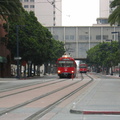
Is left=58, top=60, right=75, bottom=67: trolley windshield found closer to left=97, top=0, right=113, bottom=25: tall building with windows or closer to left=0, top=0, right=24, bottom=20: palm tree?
left=0, top=0, right=24, bottom=20: palm tree

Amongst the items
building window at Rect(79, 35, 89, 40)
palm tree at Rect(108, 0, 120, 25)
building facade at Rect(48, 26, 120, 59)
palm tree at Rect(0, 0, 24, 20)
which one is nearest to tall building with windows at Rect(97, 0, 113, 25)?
building facade at Rect(48, 26, 120, 59)

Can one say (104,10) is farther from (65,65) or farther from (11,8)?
(11,8)

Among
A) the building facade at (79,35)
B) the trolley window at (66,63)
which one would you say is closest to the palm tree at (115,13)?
the trolley window at (66,63)

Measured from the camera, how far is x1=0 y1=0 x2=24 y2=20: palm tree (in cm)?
2957

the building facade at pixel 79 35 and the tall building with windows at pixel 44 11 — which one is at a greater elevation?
the tall building with windows at pixel 44 11

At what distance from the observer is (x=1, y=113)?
12.1 m

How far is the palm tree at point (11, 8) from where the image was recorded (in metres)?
29.6

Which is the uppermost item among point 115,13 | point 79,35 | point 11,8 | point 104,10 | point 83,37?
point 104,10

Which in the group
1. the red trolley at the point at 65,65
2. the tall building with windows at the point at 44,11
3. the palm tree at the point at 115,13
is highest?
the tall building with windows at the point at 44,11

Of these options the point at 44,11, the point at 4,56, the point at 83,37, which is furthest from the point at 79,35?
the point at 4,56

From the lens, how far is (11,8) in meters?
30.0

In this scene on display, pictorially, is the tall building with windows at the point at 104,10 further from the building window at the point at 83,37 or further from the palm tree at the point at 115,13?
the palm tree at the point at 115,13

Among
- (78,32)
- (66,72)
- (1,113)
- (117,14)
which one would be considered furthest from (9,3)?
(78,32)

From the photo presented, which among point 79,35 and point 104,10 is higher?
point 104,10
